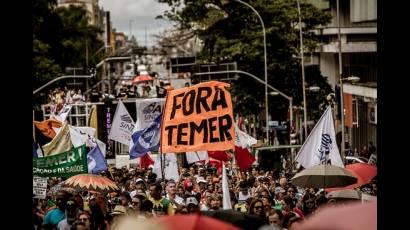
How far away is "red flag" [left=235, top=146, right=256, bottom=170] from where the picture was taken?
66.4 feet

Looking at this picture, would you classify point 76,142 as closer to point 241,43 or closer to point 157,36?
point 241,43

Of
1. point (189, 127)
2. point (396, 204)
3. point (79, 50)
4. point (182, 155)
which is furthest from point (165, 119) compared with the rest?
point (79, 50)

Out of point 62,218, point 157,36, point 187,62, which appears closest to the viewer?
point 62,218

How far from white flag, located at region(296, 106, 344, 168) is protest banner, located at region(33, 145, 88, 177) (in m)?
3.57

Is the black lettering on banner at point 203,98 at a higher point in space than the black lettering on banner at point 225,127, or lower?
higher

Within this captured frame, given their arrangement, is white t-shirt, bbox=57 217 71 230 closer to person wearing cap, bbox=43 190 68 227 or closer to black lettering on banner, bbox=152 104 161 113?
person wearing cap, bbox=43 190 68 227

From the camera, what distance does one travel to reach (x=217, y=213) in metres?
7.44

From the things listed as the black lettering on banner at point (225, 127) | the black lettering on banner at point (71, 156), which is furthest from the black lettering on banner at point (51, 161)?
the black lettering on banner at point (225, 127)

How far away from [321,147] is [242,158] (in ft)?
9.40

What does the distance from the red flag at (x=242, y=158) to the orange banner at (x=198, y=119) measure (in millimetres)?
4687

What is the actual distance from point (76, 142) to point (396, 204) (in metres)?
13.9

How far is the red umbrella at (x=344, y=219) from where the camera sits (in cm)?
578

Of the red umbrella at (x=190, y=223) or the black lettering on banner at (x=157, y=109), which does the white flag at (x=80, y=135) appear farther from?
the red umbrella at (x=190, y=223)

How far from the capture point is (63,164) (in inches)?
648
